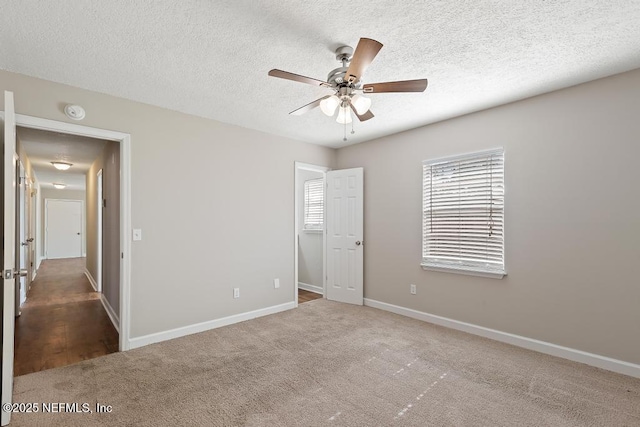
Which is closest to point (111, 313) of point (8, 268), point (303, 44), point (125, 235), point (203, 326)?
point (203, 326)

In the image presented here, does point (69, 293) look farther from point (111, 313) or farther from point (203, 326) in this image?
point (203, 326)

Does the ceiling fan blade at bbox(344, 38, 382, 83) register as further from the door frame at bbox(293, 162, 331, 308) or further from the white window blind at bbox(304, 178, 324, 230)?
the white window blind at bbox(304, 178, 324, 230)

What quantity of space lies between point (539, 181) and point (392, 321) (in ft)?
7.56

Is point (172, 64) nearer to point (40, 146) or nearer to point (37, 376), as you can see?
point (37, 376)

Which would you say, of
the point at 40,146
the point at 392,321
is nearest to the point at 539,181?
the point at 392,321

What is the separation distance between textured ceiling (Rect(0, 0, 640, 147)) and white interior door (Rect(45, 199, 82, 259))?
10.2 m

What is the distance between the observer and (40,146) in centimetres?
470

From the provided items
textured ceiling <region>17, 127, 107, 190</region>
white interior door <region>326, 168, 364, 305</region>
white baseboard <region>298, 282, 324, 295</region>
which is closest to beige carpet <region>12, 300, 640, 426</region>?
white interior door <region>326, 168, 364, 305</region>

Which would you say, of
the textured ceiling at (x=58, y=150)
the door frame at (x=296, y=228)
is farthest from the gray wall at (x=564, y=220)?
the textured ceiling at (x=58, y=150)

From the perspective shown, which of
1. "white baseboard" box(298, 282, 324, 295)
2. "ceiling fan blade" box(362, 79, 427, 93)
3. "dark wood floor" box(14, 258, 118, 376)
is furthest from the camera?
"white baseboard" box(298, 282, 324, 295)

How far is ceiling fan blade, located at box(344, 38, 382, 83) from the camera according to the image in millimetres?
1617

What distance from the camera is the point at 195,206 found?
3559mm

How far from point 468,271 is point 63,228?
12.6m

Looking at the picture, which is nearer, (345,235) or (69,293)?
(345,235)
